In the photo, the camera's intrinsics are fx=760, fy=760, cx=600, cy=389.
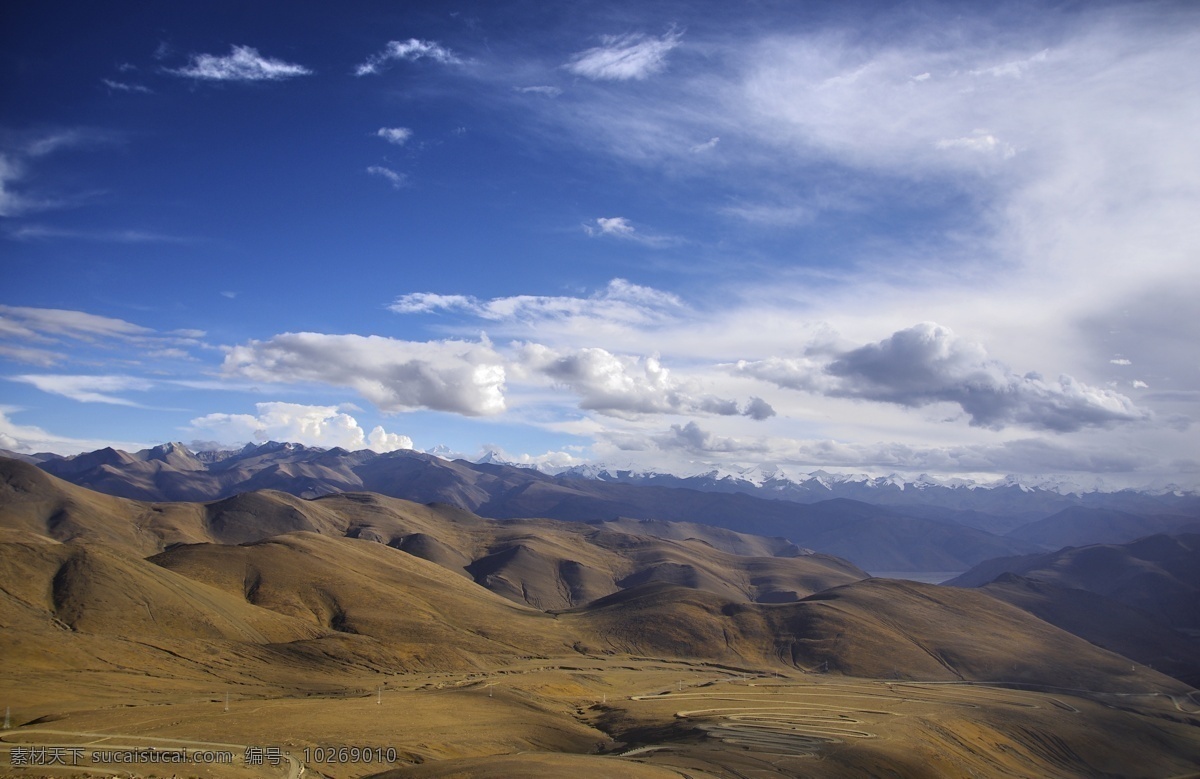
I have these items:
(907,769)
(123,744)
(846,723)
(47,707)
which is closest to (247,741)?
(123,744)

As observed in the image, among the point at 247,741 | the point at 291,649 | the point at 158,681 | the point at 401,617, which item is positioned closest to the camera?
the point at 247,741

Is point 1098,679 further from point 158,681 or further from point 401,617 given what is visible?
point 158,681

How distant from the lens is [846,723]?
79.1 meters

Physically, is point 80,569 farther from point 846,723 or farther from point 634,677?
point 846,723

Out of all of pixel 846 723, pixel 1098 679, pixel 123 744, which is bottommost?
pixel 1098 679

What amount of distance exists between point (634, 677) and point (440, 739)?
61.6 metres

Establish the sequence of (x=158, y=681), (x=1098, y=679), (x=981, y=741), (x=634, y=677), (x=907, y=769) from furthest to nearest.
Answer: (x=1098, y=679) < (x=634, y=677) < (x=981, y=741) < (x=158, y=681) < (x=907, y=769)

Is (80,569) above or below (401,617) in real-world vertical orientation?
above

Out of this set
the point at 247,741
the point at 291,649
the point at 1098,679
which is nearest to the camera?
the point at 247,741

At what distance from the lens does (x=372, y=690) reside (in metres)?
84.9

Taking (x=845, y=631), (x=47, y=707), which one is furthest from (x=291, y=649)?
(x=845, y=631)

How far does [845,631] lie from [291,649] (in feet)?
351

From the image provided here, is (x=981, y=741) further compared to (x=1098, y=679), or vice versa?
(x=1098, y=679)

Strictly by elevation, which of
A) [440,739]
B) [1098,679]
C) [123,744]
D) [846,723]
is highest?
[123,744]
